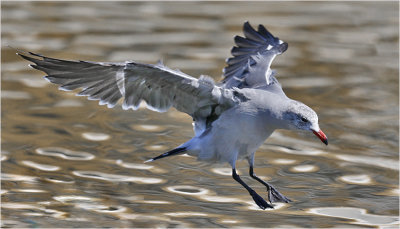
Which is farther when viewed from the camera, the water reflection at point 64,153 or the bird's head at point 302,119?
the water reflection at point 64,153

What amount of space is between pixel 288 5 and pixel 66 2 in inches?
160

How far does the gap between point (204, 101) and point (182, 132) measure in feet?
8.03

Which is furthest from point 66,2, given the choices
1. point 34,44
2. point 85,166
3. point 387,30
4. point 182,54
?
point 85,166

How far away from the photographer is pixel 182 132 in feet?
29.1

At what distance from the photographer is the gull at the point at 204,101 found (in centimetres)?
618

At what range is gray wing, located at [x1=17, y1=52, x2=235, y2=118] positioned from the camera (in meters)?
6.11

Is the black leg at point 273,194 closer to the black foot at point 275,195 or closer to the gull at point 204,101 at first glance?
the black foot at point 275,195

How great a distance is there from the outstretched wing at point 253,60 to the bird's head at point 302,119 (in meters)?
0.59

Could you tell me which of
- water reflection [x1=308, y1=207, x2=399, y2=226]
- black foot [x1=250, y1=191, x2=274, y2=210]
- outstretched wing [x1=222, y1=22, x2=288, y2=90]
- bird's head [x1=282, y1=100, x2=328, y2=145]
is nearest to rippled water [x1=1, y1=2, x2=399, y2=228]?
water reflection [x1=308, y1=207, x2=399, y2=226]

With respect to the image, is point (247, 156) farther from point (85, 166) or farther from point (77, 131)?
point (77, 131)

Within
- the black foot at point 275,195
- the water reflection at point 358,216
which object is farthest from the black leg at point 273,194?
the water reflection at point 358,216

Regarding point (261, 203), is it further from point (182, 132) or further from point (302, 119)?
point (182, 132)

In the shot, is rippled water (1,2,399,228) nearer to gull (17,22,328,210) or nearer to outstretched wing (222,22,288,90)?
gull (17,22,328,210)

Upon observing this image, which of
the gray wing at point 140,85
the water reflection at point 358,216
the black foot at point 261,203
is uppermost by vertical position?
the gray wing at point 140,85
